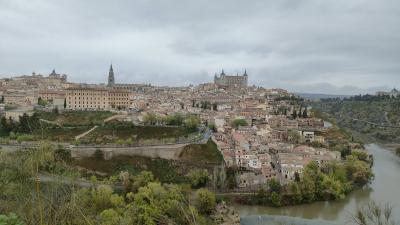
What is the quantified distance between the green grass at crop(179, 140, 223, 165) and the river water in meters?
4.13

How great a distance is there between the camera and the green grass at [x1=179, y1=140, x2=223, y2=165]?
1806cm

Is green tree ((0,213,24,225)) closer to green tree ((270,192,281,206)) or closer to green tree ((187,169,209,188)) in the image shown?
green tree ((270,192,281,206))

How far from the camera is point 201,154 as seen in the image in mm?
18500

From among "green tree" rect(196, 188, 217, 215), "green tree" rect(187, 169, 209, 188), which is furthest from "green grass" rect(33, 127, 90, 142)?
"green tree" rect(196, 188, 217, 215)

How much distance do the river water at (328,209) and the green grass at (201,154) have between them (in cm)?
413

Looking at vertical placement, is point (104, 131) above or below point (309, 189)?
above

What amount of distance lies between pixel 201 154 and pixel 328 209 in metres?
6.40

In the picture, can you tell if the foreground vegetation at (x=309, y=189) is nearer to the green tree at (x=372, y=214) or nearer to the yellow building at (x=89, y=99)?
the green tree at (x=372, y=214)

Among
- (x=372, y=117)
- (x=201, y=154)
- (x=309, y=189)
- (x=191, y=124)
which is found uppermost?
(x=191, y=124)

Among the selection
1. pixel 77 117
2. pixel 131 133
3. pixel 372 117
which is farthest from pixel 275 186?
pixel 372 117

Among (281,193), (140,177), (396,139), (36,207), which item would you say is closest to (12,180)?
(36,207)

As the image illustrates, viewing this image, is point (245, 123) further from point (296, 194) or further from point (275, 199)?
point (275, 199)

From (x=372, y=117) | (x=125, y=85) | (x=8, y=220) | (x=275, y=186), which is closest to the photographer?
(x=8, y=220)

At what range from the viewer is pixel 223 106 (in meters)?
38.8
